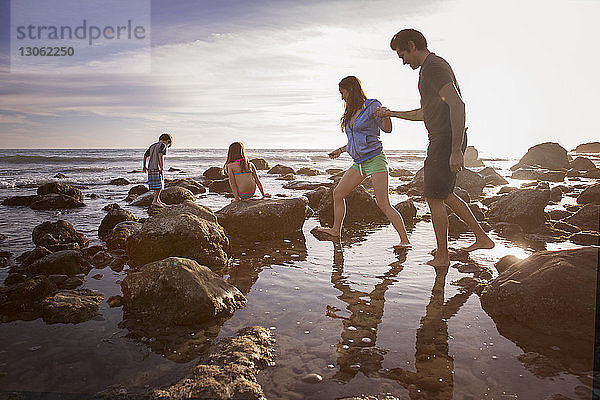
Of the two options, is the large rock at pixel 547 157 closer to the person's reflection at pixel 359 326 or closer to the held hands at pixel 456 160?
the held hands at pixel 456 160

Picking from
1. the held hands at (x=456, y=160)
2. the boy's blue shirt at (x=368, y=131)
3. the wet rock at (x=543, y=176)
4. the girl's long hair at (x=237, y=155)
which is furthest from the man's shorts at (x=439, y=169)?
the wet rock at (x=543, y=176)

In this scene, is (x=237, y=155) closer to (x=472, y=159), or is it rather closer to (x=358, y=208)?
(x=358, y=208)

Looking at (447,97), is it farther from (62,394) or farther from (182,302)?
(62,394)

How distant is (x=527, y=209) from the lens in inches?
295

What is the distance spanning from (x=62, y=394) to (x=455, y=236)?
599 cm

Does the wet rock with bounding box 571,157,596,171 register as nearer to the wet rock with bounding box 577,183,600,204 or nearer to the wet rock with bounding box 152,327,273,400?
the wet rock with bounding box 577,183,600,204

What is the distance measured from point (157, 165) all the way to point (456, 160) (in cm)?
815

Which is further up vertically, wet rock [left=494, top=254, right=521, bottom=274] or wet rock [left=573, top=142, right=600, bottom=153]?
wet rock [left=573, top=142, right=600, bottom=153]

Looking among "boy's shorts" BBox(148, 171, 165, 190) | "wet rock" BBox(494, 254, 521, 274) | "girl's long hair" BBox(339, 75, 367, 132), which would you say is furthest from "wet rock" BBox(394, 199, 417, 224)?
"boy's shorts" BBox(148, 171, 165, 190)

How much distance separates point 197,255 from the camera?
15.6 feet

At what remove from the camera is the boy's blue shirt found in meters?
5.64

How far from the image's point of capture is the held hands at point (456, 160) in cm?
423

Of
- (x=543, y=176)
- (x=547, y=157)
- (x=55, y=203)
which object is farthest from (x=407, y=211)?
(x=547, y=157)

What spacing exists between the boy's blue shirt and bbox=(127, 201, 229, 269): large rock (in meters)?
2.41
